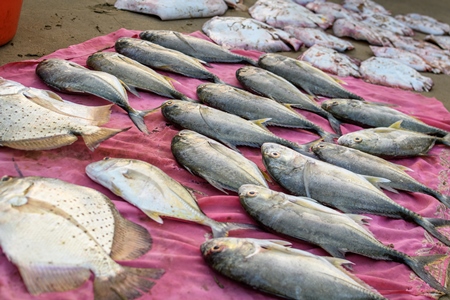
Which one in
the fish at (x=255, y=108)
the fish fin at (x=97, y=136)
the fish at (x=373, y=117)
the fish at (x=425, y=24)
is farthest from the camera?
the fish at (x=425, y=24)

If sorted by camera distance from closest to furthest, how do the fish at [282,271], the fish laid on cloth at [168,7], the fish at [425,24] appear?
the fish at [282,271], the fish laid on cloth at [168,7], the fish at [425,24]

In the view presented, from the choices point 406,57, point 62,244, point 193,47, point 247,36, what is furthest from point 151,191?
point 406,57

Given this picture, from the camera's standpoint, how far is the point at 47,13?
5129mm

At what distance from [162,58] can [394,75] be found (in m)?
2.88

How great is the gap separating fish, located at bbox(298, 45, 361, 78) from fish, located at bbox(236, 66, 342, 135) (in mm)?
1104

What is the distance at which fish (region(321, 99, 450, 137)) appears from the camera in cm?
397

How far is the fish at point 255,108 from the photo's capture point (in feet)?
11.9

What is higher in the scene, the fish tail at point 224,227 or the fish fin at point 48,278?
the fish tail at point 224,227

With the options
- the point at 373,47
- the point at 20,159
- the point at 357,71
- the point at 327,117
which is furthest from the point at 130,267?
the point at 373,47

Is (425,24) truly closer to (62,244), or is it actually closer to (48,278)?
(62,244)

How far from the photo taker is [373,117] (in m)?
3.99

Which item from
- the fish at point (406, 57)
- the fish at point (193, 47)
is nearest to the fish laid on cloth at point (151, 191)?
the fish at point (193, 47)

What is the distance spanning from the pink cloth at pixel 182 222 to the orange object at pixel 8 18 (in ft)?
1.76

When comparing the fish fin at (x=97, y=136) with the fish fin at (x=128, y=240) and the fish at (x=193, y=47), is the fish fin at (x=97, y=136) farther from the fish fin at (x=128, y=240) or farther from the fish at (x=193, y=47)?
the fish at (x=193, y=47)
